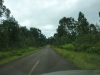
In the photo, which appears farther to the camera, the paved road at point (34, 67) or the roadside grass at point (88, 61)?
the roadside grass at point (88, 61)

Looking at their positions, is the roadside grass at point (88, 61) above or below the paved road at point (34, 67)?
above

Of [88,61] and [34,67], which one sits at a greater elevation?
[88,61]

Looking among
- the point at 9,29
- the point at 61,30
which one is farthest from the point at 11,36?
the point at 61,30

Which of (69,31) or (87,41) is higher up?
(69,31)

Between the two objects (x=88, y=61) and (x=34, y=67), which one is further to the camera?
(x=88, y=61)

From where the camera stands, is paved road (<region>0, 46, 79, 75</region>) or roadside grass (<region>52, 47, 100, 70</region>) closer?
paved road (<region>0, 46, 79, 75</region>)

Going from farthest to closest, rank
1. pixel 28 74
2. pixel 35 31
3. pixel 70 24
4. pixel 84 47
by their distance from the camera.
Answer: pixel 35 31 → pixel 70 24 → pixel 84 47 → pixel 28 74

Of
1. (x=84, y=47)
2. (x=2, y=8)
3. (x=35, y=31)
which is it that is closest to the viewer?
(x=2, y=8)

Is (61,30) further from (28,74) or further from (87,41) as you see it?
(28,74)

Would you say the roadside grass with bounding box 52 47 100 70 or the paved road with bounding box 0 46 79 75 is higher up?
the roadside grass with bounding box 52 47 100 70

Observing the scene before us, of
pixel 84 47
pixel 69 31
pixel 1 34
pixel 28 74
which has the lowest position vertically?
pixel 28 74

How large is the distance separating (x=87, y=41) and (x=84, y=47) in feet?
16.9

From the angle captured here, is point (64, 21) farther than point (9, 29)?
Yes

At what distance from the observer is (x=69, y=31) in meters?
109
